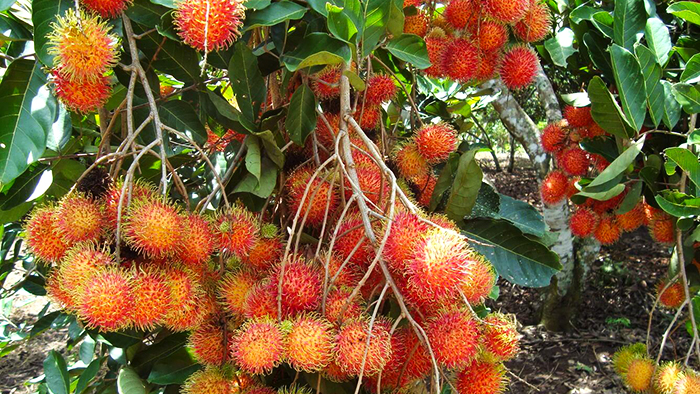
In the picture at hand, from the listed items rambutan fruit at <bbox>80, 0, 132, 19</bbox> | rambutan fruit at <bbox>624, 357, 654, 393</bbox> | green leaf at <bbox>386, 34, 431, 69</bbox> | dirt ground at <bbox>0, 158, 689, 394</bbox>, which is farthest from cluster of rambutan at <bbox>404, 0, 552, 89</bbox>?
dirt ground at <bbox>0, 158, 689, 394</bbox>

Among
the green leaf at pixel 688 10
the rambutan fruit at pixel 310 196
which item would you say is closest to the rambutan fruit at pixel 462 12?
the rambutan fruit at pixel 310 196

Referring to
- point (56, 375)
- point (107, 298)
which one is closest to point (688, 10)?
point (107, 298)

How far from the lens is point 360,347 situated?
2.43 ft

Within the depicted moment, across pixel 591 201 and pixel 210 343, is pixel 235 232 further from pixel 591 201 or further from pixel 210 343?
pixel 591 201

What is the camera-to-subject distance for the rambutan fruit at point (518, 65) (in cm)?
118

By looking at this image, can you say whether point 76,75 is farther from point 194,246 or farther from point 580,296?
point 580,296


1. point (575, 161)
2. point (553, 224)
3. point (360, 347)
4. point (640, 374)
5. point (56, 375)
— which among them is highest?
point (360, 347)

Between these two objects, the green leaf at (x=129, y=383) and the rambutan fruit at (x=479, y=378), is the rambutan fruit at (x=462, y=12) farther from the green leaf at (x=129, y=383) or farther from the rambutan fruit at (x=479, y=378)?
the green leaf at (x=129, y=383)

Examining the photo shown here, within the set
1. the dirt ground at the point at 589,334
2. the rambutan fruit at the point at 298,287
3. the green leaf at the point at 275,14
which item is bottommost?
the dirt ground at the point at 589,334

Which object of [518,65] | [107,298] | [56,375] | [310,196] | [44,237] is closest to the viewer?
[107,298]

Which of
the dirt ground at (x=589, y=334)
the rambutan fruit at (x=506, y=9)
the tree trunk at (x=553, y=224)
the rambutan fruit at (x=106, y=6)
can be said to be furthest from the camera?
the dirt ground at (x=589, y=334)

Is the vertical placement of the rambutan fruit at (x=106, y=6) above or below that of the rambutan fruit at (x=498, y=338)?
above

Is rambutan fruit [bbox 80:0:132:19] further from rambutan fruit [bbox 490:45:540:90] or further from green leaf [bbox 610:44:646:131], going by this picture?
green leaf [bbox 610:44:646:131]

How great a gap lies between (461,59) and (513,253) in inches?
16.9
